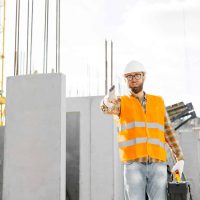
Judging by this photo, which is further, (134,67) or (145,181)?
(134,67)

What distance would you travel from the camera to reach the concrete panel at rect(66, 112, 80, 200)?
7.21 metres

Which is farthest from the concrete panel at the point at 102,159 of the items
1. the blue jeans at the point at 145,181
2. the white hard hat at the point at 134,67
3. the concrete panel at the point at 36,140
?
the blue jeans at the point at 145,181

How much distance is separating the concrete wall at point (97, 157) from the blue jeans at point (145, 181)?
12.7 ft


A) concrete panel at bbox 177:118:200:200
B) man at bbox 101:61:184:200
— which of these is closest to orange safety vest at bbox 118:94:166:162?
man at bbox 101:61:184:200

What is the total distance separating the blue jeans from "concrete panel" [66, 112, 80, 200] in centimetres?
418

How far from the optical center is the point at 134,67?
327cm

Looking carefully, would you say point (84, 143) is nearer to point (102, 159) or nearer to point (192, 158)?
point (102, 159)

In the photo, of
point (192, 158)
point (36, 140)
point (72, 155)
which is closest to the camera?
point (36, 140)

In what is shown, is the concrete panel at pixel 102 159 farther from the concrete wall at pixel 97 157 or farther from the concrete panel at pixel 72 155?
the concrete panel at pixel 72 155

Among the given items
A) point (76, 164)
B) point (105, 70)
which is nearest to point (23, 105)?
point (76, 164)

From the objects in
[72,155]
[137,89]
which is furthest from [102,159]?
[137,89]

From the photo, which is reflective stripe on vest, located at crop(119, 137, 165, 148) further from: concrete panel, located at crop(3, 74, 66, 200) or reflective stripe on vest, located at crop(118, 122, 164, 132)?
concrete panel, located at crop(3, 74, 66, 200)

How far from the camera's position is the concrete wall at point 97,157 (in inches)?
273

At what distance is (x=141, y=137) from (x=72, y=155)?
4.31 metres
